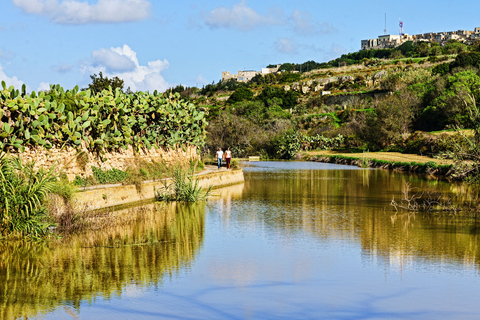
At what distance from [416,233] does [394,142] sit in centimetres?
4474

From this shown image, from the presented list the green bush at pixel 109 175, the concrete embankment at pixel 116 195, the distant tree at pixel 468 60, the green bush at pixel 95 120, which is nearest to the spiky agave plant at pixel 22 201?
the concrete embankment at pixel 116 195

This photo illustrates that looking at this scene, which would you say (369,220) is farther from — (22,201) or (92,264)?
(22,201)

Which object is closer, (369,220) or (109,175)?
(369,220)

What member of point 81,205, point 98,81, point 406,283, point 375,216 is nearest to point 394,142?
point 98,81

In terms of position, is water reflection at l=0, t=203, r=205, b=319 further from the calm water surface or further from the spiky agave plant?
the spiky agave plant

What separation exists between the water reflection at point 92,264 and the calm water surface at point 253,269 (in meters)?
0.02

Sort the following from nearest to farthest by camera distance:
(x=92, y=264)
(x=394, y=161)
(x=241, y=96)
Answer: (x=92, y=264)
(x=394, y=161)
(x=241, y=96)

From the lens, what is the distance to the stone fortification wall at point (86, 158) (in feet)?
60.6

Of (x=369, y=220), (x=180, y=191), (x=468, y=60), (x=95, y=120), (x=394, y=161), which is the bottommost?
(x=369, y=220)

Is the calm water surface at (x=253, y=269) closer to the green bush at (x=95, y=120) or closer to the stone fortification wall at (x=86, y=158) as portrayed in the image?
the stone fortification wall at (x=86, y=158)

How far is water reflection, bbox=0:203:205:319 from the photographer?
377 inches

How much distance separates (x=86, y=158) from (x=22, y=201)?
7.53m

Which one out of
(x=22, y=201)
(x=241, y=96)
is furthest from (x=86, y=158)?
(x=241, y=96)

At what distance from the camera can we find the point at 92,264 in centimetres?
1177
